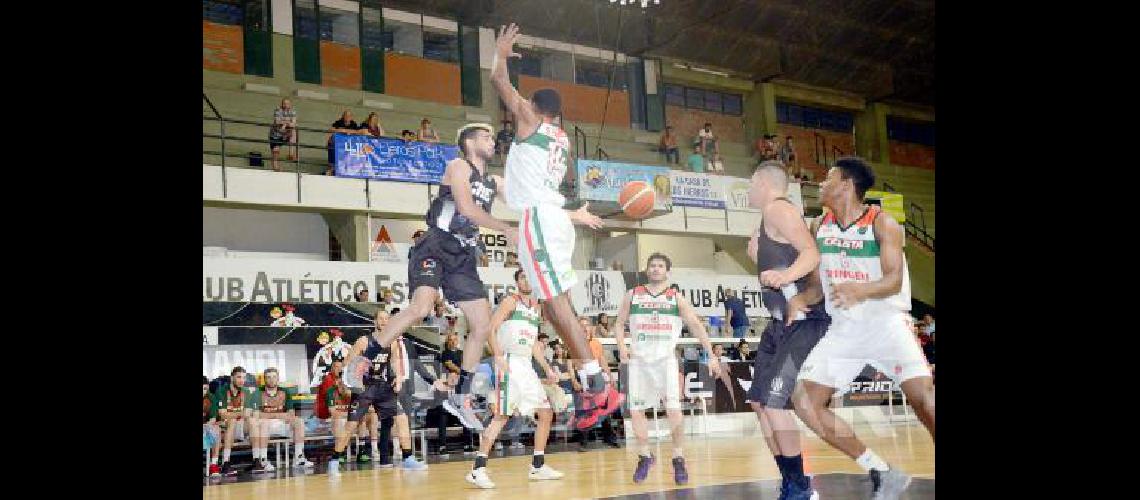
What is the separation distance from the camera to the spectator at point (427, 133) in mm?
4871

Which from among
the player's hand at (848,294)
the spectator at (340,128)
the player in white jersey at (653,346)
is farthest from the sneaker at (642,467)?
the spectator at (340,128)

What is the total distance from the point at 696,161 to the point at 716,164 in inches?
4.5

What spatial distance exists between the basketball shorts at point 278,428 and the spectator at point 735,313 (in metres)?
3.14

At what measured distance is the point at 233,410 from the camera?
6738 mm

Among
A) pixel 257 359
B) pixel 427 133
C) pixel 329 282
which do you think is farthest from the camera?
pixel 257 359

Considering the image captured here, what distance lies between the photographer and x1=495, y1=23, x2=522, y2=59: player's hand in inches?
182

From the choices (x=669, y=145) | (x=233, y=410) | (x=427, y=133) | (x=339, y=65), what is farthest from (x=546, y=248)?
(x=233, y=410)

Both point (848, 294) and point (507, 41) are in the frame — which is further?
point (507, 41)

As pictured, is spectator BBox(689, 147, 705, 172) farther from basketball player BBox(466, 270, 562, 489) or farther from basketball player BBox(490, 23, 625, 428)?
basketball player BBox(466, 270, 562, 489)

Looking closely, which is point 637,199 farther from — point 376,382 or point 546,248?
point 376,382

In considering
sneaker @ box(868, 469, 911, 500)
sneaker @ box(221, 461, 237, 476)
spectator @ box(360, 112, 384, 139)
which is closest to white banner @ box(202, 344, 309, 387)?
sneaker @ box(221, 461, 237, 476)
